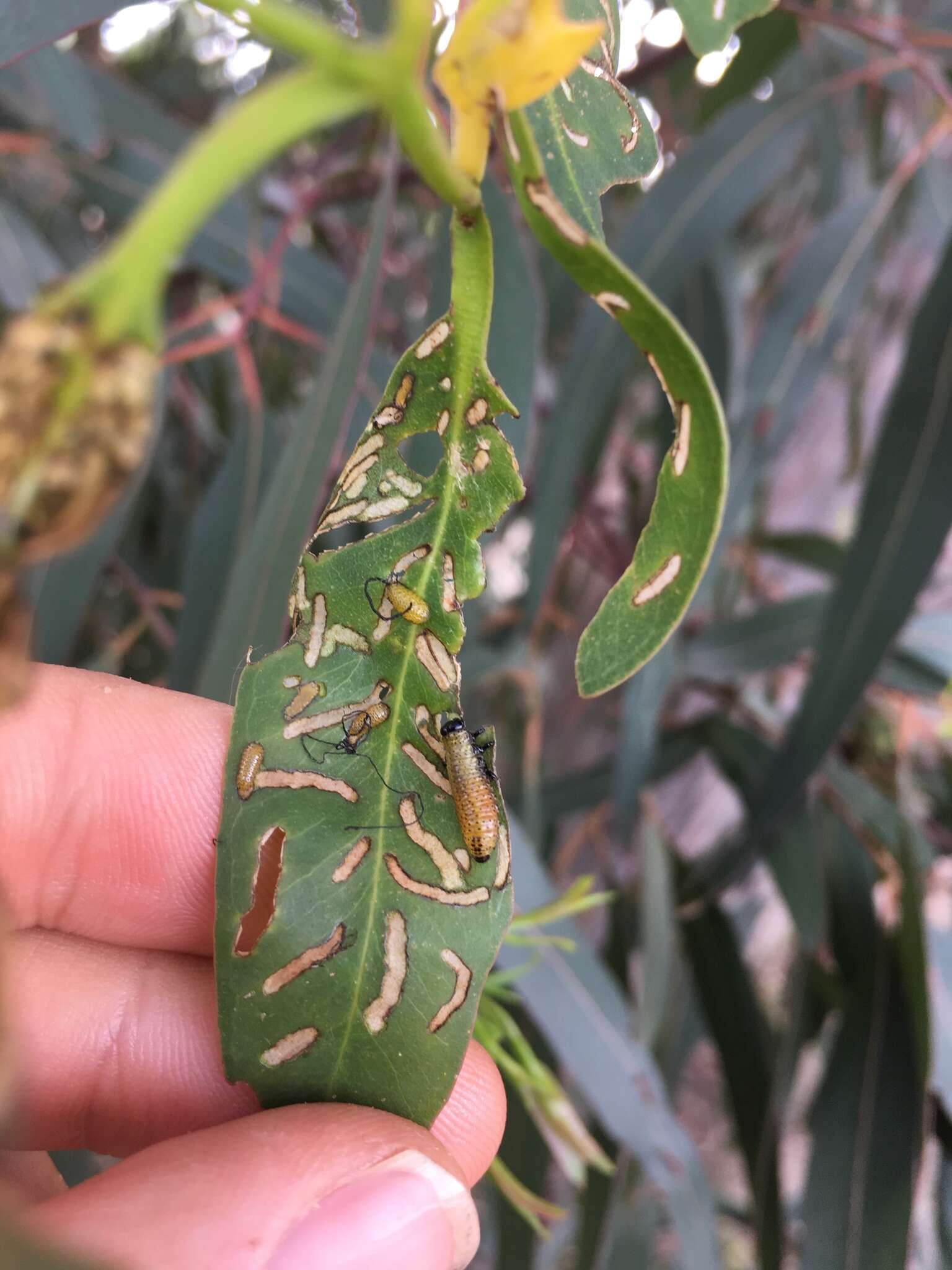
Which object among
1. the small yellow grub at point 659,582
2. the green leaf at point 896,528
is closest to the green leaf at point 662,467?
the small yellow grub at point 659,582

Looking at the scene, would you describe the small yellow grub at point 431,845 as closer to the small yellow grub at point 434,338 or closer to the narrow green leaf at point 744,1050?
the small yellow grub at point 434,338

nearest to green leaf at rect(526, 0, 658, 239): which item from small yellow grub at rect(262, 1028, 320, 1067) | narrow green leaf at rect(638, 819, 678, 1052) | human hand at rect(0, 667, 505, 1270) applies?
small yellow grub at rect(262, 1028, 320, 1067)

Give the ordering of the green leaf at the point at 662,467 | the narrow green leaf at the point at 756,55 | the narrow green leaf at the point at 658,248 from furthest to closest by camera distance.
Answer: the narrow green leaf at the point at 756,55
the narrow green leaf at the point at 658,248
the green leaf at the point at 662,467

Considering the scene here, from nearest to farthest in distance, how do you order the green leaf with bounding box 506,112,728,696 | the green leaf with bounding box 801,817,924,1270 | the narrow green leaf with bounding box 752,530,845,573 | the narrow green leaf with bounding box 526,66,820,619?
1. the green leaf with bounding box 506,112,728,696
2. the green leaf with bounding box 801,817,924,1270
3. the narrow green leaf with bounding box 526,66,820,619
4. the narrow green leaf with bounding box 752,530,845,573

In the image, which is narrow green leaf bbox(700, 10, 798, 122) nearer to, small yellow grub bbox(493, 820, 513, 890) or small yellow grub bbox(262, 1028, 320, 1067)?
small yellow grub bbox(493, 820, 513, 890)

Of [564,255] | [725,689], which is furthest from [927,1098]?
[564,255]

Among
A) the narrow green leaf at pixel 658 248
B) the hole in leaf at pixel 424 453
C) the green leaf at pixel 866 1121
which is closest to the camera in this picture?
the hole in leaf at pixel 424 453

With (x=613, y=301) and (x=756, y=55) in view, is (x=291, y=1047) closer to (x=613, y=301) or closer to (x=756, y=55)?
(x=613, y=301)
